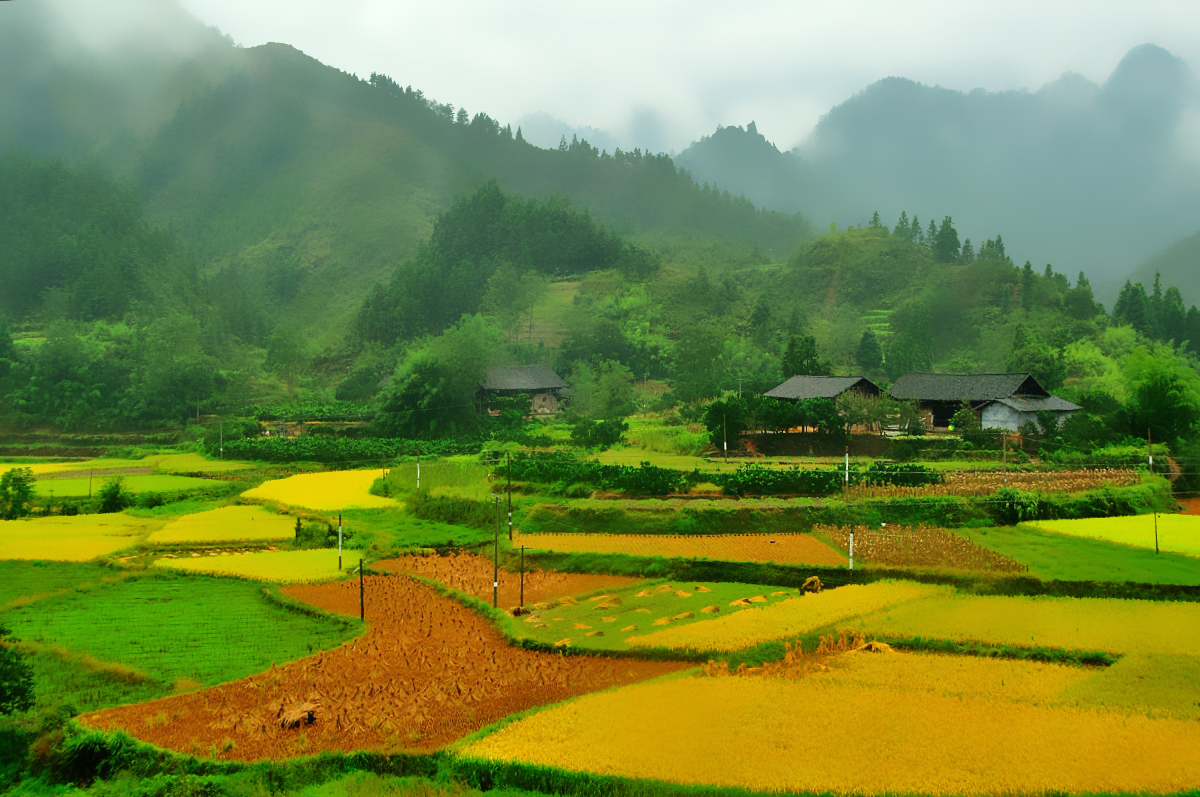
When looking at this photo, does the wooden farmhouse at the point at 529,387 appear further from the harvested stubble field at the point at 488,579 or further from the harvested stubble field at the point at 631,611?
the harvested stubble field at the point at 631,611

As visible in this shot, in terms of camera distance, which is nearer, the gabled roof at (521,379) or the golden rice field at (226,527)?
the golden rice field at (226,527)

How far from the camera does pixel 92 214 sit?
9562cm

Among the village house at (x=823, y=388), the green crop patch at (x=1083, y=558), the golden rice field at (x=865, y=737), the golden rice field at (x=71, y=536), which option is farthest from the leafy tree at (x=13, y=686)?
the village house at (x=823, y=388)

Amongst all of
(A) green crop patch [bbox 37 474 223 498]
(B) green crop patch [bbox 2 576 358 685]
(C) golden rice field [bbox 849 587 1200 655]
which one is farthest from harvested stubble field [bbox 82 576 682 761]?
(A) green crop patch [bbox 37 474 223 498]

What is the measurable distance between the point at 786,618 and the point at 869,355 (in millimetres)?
60050

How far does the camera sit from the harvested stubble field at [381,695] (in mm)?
11266

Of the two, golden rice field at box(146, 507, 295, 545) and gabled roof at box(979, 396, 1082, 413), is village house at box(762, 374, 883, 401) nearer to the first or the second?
gabled roof at box(979, 396, 1082, 413)

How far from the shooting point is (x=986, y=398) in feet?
136

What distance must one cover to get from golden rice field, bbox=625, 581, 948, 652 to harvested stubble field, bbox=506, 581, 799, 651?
445mm

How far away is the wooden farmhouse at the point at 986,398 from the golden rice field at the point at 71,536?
37871 millimetres

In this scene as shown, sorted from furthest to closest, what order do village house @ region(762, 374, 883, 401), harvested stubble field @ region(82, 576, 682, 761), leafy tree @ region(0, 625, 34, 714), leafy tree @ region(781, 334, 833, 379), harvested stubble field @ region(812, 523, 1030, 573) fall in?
leafy tree @ region(781, 334, 833, 379), village house @ region(762, 374, 883, 401), harvested stubble field @ region(812, 523, 1030, 573), harvested stubble field @ region(82, 576, 682, 761), leafy tree @ region(0, 625, 34, 714)

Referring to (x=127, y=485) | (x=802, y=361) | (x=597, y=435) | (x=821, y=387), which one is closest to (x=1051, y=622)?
(x=597, y=435)

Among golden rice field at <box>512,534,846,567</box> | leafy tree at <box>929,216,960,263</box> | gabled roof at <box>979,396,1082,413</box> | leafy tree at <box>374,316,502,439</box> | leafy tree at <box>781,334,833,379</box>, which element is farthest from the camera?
leafy tree at <box>929,216,960,263</box>

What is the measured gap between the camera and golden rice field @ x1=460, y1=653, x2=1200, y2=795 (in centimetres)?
982
